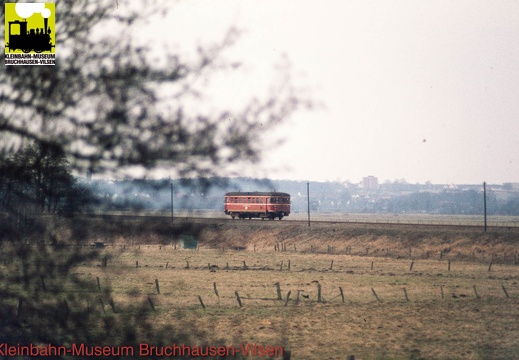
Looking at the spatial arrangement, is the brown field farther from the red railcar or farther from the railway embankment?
the red railcar

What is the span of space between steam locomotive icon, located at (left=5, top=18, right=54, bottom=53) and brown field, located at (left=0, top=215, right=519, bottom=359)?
949mm

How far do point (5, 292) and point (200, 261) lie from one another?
31935 millimetres

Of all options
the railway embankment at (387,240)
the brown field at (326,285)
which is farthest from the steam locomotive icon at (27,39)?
the railway embankment at (387,240)

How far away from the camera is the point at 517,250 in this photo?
37.0 meters

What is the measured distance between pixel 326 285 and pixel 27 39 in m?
24.0

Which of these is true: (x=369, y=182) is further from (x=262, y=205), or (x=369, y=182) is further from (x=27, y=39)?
(x=27, y=39)

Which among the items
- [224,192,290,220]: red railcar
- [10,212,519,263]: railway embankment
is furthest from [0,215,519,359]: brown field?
[224,192,290,220]: red railcar

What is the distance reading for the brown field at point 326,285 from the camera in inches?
125

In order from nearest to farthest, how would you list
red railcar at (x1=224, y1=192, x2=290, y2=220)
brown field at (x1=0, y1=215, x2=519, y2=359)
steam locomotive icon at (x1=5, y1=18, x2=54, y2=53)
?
brown field at (x1=0, y1=215, x2=519, y2=359) → steam locomotive icon at (x1=5, y1=18, x2=54, y2=53) → red railcar at (x1=224, y1=192, x2=290, y2=220)

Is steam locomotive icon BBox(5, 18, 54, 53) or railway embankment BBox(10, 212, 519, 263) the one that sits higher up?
steam locomotive icon BBox(5, 18, 54, 53)

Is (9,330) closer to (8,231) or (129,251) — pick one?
(8,231)

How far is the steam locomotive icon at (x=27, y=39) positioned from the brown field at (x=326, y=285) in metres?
0.95

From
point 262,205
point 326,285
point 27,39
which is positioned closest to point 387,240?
point 326,285

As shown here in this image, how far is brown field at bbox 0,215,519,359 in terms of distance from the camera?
3172 mm
